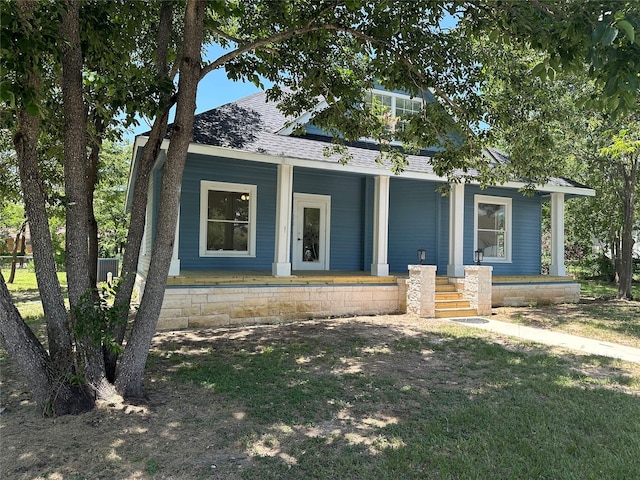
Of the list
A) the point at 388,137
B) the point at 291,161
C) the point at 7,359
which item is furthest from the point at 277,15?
the point at 7,359

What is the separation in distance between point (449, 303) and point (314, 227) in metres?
3.64

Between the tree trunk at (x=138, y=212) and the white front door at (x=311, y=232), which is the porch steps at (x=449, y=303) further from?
the tree trunk at (x=138, y=212)

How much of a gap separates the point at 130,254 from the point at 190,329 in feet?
11.3

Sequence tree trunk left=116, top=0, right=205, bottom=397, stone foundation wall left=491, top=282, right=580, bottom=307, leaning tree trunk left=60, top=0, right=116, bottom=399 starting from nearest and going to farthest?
1. leaning tree trunk left=60, top=0, right=116, bottom=399
2. tree trunk left=116, top=0, right=205, bottom=397
3. stone foundation wall left=491, top=282, right=580, bottom=307

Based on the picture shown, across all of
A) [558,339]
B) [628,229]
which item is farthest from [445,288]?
[628,229]

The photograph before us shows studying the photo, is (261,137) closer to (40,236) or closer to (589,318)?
(40,236)

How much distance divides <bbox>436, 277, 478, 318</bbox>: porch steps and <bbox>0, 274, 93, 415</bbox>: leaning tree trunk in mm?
6844

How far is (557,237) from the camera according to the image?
11.2 metres

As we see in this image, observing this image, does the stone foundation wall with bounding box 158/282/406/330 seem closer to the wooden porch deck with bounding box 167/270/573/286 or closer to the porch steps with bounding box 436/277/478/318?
the wooden porch deck with bounding box 167/270/573/286

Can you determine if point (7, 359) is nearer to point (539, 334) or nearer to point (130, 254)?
point (130, 254)

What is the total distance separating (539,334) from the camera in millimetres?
7145

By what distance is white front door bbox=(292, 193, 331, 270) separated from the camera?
10211 mm

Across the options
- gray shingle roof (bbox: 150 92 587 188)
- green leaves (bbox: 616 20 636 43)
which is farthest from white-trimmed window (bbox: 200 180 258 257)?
green leaves (bbox: 616 20 636 43)

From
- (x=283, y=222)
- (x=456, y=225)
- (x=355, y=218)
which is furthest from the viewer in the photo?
(x=355, y=218)
